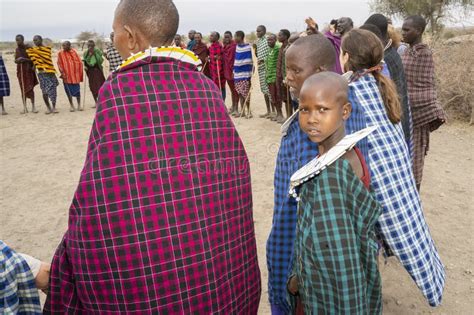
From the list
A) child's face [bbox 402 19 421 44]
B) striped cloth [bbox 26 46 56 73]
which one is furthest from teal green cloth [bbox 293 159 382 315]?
striped cloth [bbox 26 46 56 73]

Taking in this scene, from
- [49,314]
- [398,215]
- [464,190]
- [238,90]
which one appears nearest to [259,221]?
[398,215]

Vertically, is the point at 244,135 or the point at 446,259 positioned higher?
the point at 244,135

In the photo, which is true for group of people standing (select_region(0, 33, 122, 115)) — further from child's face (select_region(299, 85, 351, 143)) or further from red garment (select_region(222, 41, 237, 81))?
child's face (select_region(299, 85, 351, 143))

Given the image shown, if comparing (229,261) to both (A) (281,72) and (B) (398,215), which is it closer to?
(B) (398,215)

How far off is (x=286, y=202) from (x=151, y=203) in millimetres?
685

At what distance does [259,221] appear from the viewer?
4141 mm

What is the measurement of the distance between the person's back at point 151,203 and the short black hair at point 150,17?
28 mm

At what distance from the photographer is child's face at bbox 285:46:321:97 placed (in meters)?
1.96

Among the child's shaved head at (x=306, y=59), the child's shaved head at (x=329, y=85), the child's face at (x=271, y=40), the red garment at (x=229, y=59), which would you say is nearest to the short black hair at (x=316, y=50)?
the child's shaved head at (x=306, y=59)

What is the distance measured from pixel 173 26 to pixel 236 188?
26.2 inches

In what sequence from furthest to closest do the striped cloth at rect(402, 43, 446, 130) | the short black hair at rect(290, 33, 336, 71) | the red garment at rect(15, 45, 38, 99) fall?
the red garment at rect(15, 45, 38, 99) < the striped cloth at rect(402, 43, 446, 130) < the short black hair at rect(290, 33, 336, 71)

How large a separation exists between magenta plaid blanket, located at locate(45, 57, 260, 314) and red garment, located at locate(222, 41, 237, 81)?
7878 mm

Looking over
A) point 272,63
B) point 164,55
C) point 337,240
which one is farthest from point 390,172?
point 272,63

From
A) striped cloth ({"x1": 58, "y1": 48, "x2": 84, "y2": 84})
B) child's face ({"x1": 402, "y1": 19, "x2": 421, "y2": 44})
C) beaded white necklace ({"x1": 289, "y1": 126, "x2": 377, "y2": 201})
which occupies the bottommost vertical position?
beaded white necklace ({"x1": 289, "y1": 126, "x2": 377, "y2": 201})
